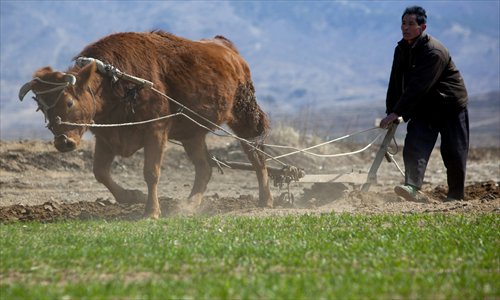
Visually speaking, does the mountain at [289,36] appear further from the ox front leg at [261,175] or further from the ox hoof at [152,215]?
the ox hoof at [152,215]

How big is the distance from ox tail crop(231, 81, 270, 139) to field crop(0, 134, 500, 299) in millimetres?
979

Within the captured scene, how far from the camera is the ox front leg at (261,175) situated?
519 inches

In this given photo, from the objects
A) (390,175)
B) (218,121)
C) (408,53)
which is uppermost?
(408,53)

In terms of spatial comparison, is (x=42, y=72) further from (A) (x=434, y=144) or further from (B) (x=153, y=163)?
(A) (x=434, y=144)

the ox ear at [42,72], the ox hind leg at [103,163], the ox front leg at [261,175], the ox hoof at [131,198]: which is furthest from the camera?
the ox front leg at [261,175]

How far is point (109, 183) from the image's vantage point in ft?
39.7

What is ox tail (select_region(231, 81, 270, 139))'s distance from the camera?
514 inches

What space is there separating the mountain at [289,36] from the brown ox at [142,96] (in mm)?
79613

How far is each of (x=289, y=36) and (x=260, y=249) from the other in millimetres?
130338

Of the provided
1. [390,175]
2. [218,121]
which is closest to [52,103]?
[218,121]

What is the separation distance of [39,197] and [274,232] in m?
6.68

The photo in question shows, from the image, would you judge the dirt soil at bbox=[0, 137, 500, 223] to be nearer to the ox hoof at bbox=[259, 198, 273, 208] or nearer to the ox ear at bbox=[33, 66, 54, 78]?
the ox hoof at bbox=[259, 198, 273, 208]

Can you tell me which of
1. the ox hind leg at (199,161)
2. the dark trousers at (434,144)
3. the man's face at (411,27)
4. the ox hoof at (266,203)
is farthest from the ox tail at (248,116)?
the man's face at (411,27)

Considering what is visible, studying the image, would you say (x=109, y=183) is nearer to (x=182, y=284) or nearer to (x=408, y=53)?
(x=408, y=53)
